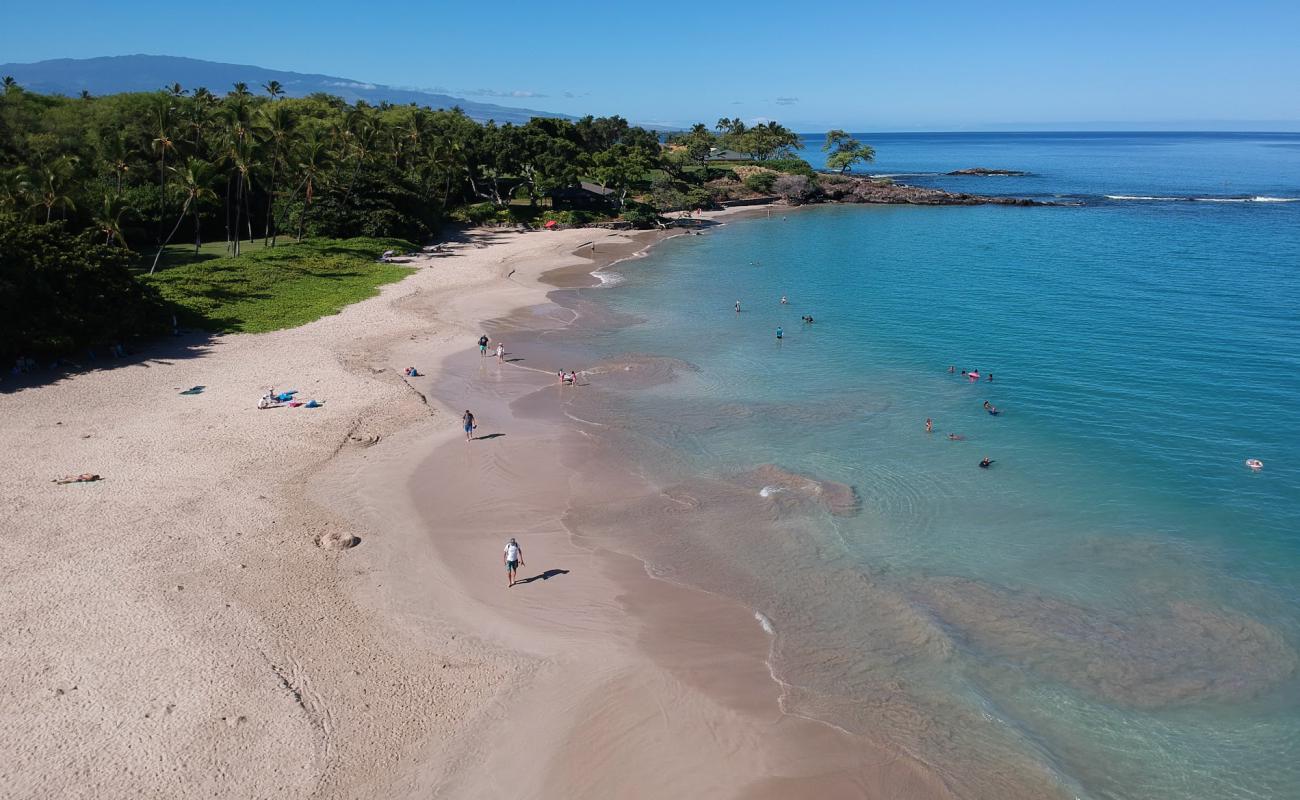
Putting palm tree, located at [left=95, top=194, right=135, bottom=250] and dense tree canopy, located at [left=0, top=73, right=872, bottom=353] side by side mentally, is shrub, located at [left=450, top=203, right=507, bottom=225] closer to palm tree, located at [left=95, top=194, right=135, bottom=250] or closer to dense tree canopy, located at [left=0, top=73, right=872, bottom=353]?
dense tree canopy, located at [left=0, top=73, right=872, bottom=353]

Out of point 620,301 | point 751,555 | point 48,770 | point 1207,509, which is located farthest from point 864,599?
point 620,301

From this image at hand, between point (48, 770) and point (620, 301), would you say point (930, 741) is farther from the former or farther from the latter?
point (620, 301)

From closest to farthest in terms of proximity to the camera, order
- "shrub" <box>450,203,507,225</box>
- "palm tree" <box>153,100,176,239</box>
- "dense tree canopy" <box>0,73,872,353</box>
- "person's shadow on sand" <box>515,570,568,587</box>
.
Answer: "person's shadow on sand" <box>515,570,568,587</box> → "dense tree canopy" <box>0,73,872,353</box> → "palm tree" <box>153,100,176,239</box> → "shrub" <box>450,203,507,225</box>

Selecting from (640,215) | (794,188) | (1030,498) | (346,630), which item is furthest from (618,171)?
(346,630)

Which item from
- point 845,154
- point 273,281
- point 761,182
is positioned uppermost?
point 845,154

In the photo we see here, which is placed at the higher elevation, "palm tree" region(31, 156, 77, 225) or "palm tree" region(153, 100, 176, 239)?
"palm tree" region(153, 100, 176, 239)

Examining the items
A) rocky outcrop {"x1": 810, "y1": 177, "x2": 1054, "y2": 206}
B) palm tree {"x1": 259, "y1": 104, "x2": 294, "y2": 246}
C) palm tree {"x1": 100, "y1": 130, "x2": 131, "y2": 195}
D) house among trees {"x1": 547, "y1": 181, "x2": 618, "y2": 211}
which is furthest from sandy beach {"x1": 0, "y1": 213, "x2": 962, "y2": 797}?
rocky outcrop {"x1": 810, "y1": 177, "x2": 1054, "y2": 206}

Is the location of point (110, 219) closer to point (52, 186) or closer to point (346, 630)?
point (52, 186)
